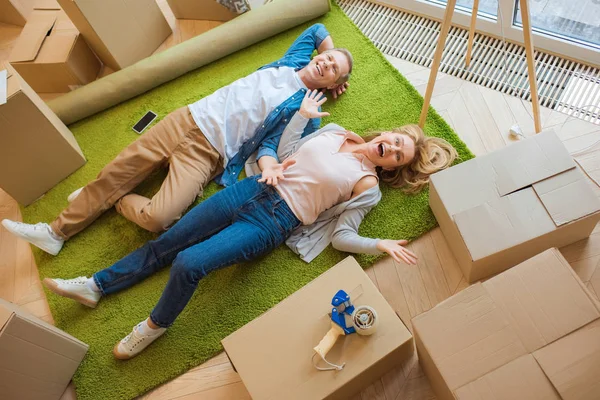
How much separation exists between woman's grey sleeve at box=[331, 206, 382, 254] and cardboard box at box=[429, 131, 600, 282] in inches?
11.2

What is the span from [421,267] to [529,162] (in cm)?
52

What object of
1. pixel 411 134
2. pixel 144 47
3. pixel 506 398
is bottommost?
pixel 506 398

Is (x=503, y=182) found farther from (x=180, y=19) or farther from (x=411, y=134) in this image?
(x=180, y=19)

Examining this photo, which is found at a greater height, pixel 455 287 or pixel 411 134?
pixel 411 134

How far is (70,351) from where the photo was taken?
1646 millimetres

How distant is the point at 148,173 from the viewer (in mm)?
1962

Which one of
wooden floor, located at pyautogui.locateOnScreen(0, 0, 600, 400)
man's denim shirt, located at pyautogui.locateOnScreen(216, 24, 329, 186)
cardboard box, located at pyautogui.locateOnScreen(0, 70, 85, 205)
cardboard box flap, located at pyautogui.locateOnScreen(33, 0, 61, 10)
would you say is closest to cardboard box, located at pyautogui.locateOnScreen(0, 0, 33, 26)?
cardboard box flap, located at pyautogui.locateOnScreen(33, 0, 61, 10)

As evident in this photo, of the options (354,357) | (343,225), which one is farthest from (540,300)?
(343,225)

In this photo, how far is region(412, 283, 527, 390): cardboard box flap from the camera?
1.27 m

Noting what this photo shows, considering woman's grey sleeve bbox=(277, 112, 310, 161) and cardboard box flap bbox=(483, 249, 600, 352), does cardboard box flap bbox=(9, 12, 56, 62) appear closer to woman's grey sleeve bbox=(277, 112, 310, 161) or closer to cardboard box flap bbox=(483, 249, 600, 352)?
woman's grey sleeve bbox=(277, 112, 310, 161)

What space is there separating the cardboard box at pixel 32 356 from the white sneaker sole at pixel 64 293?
150 millimetres

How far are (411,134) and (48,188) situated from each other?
62.6 inches

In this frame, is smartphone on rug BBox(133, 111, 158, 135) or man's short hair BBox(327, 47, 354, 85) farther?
smartphone on rug BBox(133, 111, 158, 135)

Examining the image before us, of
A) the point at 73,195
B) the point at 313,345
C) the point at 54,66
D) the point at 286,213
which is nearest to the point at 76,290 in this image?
the point at 73,195
